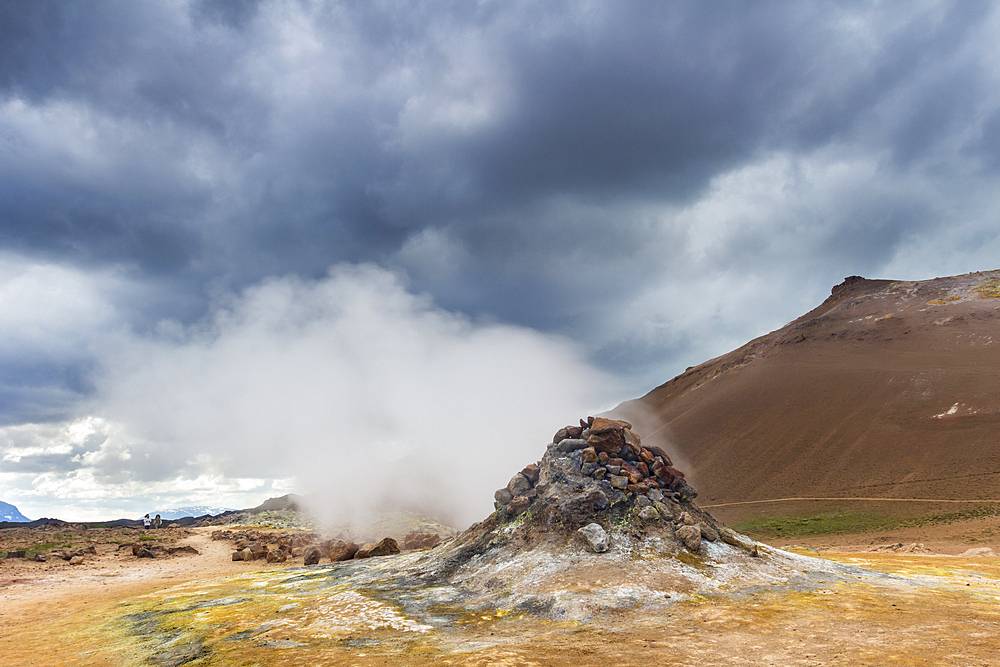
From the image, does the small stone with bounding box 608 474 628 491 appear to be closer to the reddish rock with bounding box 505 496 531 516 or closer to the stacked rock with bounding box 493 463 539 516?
the stacked rock with bounding box 493 463 539 516

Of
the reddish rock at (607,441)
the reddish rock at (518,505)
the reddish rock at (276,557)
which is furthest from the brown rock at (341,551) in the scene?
the reddish rock at (607,441)

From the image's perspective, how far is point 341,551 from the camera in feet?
68.3

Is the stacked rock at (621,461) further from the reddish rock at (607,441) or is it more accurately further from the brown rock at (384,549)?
the brown rock at (384,549)

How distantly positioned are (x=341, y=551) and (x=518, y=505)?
9.70m

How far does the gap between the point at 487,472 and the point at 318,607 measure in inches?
1858

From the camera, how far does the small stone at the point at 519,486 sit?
16.5 meters

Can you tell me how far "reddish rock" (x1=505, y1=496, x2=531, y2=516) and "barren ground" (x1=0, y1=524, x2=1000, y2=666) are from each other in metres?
5.25

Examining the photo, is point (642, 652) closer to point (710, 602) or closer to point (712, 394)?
point (710, 602)

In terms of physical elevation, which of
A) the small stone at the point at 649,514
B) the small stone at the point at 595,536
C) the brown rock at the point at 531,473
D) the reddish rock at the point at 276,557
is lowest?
the reddish rock at the point at 276,557

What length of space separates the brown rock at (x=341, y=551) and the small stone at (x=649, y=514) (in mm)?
12166

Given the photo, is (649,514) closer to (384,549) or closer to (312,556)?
(384,549)

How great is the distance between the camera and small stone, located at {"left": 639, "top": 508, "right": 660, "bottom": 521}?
13664 millimetres

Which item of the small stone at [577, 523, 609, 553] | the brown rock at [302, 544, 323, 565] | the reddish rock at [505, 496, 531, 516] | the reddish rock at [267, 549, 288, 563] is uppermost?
the reddish rock at [505, 496, 531, 516]

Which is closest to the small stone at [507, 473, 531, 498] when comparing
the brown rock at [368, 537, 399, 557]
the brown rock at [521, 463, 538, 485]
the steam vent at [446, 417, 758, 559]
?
the steam vent at [446, 417, 758, 559]
